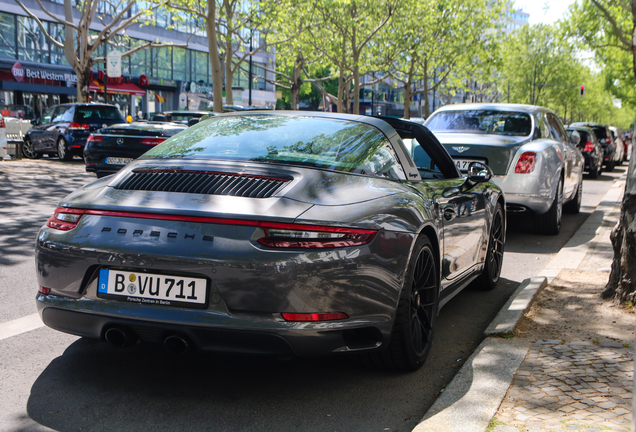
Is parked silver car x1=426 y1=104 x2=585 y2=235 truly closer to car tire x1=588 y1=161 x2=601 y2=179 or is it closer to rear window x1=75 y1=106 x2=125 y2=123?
car tire x1=588 y1=161 x2=601 y2=179

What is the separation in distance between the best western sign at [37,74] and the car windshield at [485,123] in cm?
3221

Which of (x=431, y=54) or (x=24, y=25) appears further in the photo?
(x=431, y=54)

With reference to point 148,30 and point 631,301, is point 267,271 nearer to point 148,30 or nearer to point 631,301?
point 631,301

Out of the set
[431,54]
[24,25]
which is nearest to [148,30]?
[24,25]

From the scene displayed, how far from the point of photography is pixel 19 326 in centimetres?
464

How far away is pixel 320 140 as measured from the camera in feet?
13.4

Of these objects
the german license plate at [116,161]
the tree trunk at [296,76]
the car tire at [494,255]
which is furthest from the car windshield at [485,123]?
the tree trunk at [296,76]

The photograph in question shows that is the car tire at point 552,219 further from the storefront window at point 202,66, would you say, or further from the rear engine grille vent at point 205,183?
the storefront window at point 202,66

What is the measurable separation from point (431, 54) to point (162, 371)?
42.7m

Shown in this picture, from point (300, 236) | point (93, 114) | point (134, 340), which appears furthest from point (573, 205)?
point (93, 114)

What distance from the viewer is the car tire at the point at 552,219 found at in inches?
363

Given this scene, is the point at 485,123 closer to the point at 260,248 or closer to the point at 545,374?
the point at 545,374

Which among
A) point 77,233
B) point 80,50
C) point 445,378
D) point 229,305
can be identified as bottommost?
point 445,378

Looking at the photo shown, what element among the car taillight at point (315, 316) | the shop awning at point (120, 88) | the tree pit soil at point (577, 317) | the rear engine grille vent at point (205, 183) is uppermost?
the shop awning at point (120, 88)
